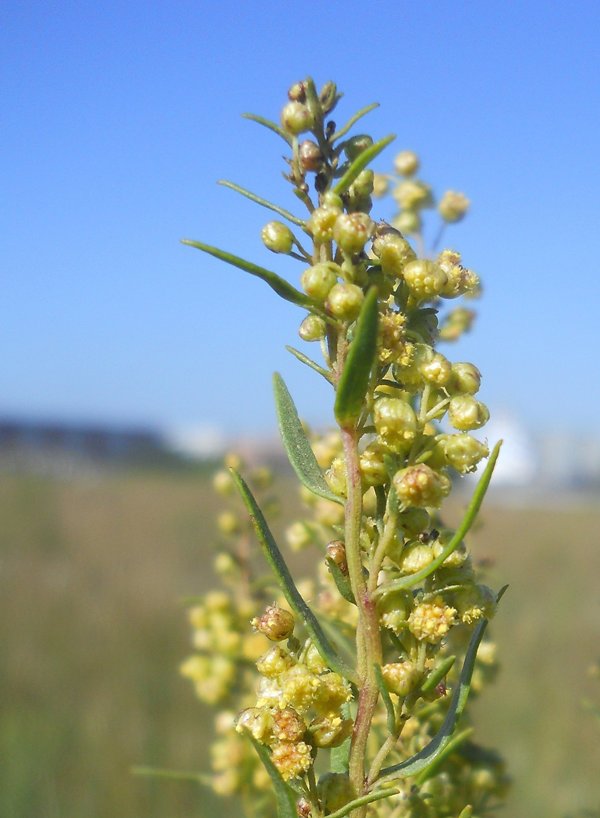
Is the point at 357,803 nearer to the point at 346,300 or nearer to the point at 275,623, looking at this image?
the point at 275,623

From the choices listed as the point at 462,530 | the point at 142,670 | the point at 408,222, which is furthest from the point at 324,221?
the point at 142,670

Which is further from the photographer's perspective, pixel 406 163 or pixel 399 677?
pixel 406 163

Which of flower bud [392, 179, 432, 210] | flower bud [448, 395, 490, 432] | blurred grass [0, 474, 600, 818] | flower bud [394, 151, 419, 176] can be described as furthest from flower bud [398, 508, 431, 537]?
flower bud [394, 151, 419, 176]

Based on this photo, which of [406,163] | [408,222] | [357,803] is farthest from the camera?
[406,163]

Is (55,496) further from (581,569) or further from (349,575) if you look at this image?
(349,575)

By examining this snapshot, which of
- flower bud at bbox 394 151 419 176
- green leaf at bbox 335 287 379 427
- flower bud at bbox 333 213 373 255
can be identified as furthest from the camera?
flower bud at bbox 394 151 419 176

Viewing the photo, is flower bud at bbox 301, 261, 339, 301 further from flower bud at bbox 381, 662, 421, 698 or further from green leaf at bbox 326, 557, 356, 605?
flower bud at bbox 381, 662, 421, 698

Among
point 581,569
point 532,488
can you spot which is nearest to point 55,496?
point 581,569
